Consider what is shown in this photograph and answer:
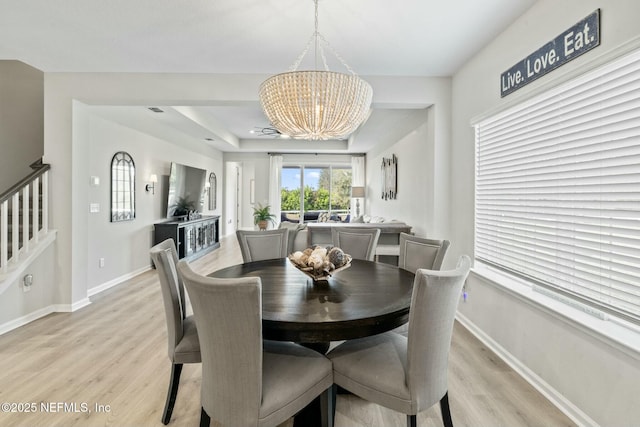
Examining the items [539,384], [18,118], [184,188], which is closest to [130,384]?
[539,384]

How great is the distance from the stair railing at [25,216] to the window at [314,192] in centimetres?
651

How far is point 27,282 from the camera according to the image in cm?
329

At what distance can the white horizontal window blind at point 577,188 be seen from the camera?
5.19ft

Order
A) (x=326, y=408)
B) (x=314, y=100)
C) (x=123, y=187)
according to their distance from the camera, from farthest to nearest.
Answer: (x=123, y=187), (x=314, y=100), (x=326, y=408)

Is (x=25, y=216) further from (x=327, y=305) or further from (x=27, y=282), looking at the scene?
(x=327, y=305)

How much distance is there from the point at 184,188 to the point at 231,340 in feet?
19.3

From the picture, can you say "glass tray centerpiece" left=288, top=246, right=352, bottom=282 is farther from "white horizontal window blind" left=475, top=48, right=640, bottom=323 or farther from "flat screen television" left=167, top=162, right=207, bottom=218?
"flat screen television" left=167, top=162, right=207, bottom=218

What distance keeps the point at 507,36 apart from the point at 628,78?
4.11 feet

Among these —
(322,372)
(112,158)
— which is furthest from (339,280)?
(112,158)

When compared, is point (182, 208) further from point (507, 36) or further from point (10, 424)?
point (507, 36)

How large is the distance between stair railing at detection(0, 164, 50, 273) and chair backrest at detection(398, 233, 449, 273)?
3.80 meters

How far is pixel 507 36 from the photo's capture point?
8.45 feet

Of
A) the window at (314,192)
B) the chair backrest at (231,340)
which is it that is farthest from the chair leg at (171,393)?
the window at (314,192)

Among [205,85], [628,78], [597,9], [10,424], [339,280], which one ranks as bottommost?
[10,424]
